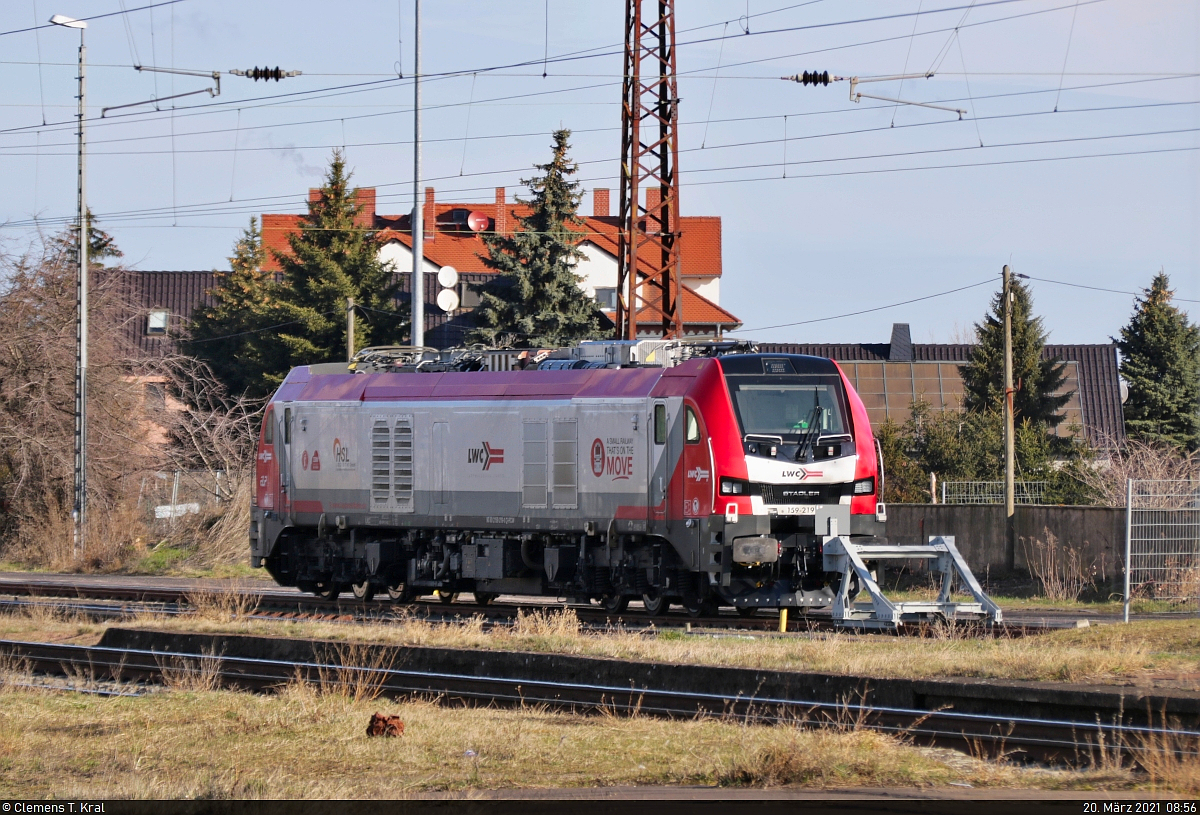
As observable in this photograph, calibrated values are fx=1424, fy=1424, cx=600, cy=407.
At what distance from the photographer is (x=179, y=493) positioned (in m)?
38.4

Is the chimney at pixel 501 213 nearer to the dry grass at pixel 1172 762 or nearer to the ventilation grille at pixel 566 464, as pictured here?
the ventilation grille at pixel 566 464

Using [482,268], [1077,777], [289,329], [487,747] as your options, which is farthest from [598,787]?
[482,268]

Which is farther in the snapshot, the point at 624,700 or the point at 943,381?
the point at 943,381

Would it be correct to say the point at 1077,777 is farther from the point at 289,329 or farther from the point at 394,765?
the point at 289,329

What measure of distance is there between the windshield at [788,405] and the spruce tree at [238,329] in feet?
119

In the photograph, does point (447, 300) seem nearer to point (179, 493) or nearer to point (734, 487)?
point (179, 493)

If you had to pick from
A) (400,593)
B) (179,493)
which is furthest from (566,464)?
(179,493)

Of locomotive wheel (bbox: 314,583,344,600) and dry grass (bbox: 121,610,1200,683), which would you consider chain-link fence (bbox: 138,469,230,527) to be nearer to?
locomotive wheel (bbox: 314,583,344,600)

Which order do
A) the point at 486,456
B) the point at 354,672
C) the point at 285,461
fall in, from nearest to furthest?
the point at 354,672 < the point at 486,456 < the point at 285,461

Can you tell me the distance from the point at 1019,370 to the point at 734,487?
37089mm

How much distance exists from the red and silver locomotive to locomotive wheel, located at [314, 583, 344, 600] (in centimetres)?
4

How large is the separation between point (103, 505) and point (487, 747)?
93.8ft

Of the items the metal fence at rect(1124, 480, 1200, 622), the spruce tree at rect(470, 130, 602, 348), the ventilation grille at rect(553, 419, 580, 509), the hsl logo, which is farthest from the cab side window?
the spruce tree at rect(470, 130, 602, 348)

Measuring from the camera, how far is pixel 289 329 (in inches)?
2088
